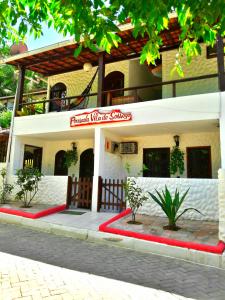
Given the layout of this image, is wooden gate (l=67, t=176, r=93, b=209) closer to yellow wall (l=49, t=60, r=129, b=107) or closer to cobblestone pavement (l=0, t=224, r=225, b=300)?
cobblestone pavement (l=0, t=224, r=225, b=300)

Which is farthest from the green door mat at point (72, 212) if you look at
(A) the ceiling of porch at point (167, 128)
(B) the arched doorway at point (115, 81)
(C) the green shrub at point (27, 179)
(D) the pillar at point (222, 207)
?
(B) the arched doorway at point (115, 81)

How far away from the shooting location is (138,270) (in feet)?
15.5

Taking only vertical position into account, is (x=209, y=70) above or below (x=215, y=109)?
above

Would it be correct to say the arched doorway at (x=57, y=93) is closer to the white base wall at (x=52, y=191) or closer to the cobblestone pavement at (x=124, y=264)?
the white base wall at (x=52, y=191)


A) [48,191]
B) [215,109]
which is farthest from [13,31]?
[48,191]

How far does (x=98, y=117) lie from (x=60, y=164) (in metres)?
5.00

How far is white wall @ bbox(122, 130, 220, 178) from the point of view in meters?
10.2

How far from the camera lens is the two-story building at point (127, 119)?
29.6 ft

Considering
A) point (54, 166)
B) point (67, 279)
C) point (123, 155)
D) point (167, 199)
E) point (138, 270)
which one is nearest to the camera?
point (67, 279)

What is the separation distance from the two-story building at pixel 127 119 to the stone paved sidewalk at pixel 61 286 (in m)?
5.36

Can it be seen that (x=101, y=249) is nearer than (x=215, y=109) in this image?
Yes

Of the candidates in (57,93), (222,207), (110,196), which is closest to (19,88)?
(57,93)

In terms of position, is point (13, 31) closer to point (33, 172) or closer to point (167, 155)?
point (33, 172)

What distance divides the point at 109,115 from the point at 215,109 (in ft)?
12.5
